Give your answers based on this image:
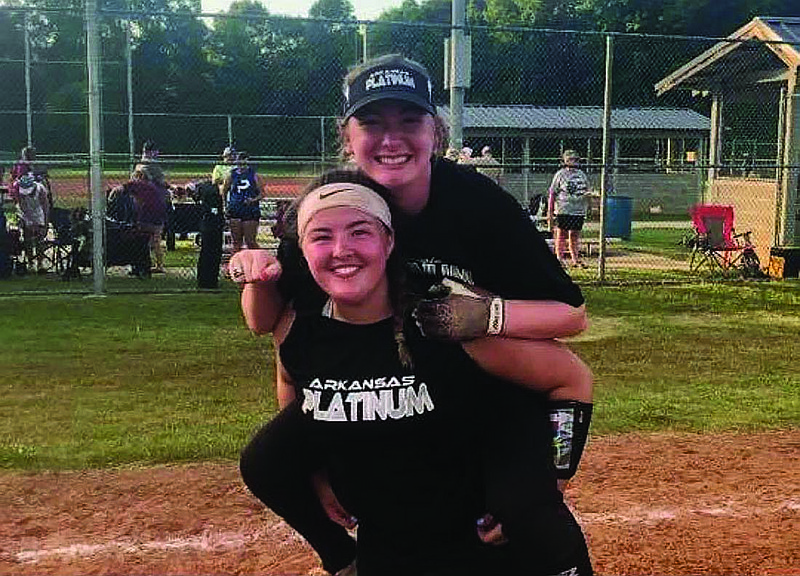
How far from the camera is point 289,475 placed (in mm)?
2621

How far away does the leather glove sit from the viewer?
88.6 inches

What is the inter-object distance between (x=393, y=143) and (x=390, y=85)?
0.14m

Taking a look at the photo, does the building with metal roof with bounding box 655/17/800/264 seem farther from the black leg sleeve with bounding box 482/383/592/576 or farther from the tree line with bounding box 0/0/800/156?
the black leg sleeve with bounding box 482/383/592/576

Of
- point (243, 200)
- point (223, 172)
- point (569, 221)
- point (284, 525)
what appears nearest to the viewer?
point (284, 525)

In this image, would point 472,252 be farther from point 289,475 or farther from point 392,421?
point 289,475

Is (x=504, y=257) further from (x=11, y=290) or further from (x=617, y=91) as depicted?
(x=617, y=91)

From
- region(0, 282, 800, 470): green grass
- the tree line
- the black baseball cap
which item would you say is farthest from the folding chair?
the black baseball cap

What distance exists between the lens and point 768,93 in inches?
701

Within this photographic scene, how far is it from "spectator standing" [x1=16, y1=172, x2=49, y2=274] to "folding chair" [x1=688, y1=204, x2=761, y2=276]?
9369mm

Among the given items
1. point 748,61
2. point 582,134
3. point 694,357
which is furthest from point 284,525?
point 582,134

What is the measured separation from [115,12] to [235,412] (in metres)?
6.74

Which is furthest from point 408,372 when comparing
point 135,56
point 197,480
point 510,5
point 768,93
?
point 510,5

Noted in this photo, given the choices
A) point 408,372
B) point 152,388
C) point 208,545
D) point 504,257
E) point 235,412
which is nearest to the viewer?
point 408,372

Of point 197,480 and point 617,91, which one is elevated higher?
point 617,91
